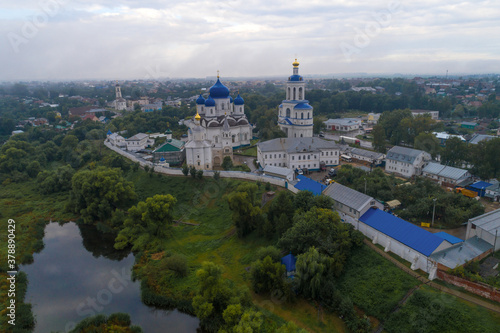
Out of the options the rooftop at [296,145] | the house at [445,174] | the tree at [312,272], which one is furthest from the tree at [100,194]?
the house at [445,174]

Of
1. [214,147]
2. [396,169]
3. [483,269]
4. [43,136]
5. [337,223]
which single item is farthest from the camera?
[43,136]

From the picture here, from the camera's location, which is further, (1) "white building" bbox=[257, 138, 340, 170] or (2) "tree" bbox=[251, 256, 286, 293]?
(1) "white building" bbox=[257, 138, 340, 170]

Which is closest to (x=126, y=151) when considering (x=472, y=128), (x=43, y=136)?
(x=43, y=136)

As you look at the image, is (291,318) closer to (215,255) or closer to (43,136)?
(215,255)

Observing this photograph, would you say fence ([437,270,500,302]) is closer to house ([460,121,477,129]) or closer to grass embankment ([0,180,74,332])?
grass embankment ([0,180,74,332])

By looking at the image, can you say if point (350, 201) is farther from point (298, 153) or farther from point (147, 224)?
point (147, 224)

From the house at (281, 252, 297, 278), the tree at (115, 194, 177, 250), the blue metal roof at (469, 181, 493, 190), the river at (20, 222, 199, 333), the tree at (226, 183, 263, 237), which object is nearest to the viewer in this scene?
the river at (20, 222, 199, 333)

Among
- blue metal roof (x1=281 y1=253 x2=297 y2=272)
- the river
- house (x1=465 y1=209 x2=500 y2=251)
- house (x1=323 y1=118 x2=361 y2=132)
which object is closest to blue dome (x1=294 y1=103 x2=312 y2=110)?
house (x1=323 y1=118 x2=361 y2=132)
